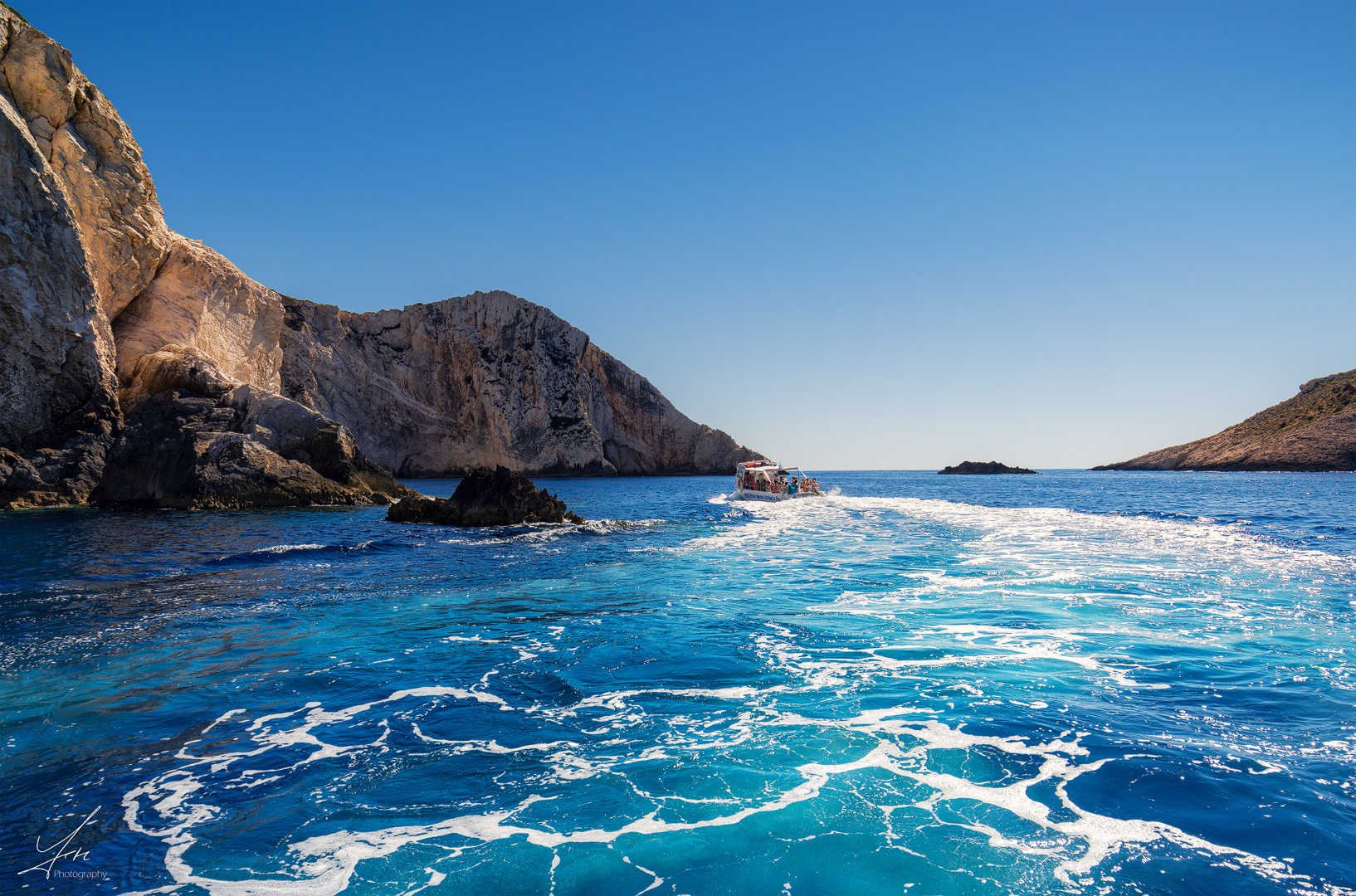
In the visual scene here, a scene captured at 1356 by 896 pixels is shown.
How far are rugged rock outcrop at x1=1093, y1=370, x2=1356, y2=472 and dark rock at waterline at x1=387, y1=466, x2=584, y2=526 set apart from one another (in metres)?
104

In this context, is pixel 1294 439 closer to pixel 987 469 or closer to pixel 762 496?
pixel 987 469

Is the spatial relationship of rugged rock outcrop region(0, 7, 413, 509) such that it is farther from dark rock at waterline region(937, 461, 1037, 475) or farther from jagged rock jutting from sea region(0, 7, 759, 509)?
dark rock at waterline region(937, 461, 1037, 475)

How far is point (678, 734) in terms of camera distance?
602cm

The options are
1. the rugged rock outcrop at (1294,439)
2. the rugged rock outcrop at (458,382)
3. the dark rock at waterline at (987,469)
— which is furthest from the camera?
the dark rock at waterline at (987,469)

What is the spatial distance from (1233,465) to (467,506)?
11994 cm

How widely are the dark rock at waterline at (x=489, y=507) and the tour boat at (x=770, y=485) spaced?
814 inches

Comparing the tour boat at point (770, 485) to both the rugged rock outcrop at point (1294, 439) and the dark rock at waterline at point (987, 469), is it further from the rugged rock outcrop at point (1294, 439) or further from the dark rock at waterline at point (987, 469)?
the dark rock at waterline at point (987, 469)

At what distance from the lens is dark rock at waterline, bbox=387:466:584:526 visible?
87.9 feet

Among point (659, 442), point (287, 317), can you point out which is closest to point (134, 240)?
point (287, 317)

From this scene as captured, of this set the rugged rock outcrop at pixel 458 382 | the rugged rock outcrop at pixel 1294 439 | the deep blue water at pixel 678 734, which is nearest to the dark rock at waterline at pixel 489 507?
the deep blue water at pixel 678 734

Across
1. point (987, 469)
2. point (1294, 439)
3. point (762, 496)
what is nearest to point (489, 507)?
point (762, 496)

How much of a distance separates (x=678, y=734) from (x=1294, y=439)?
118 metres

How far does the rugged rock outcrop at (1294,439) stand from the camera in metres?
81.6

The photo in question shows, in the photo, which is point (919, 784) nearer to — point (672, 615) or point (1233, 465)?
point (672, 615)
